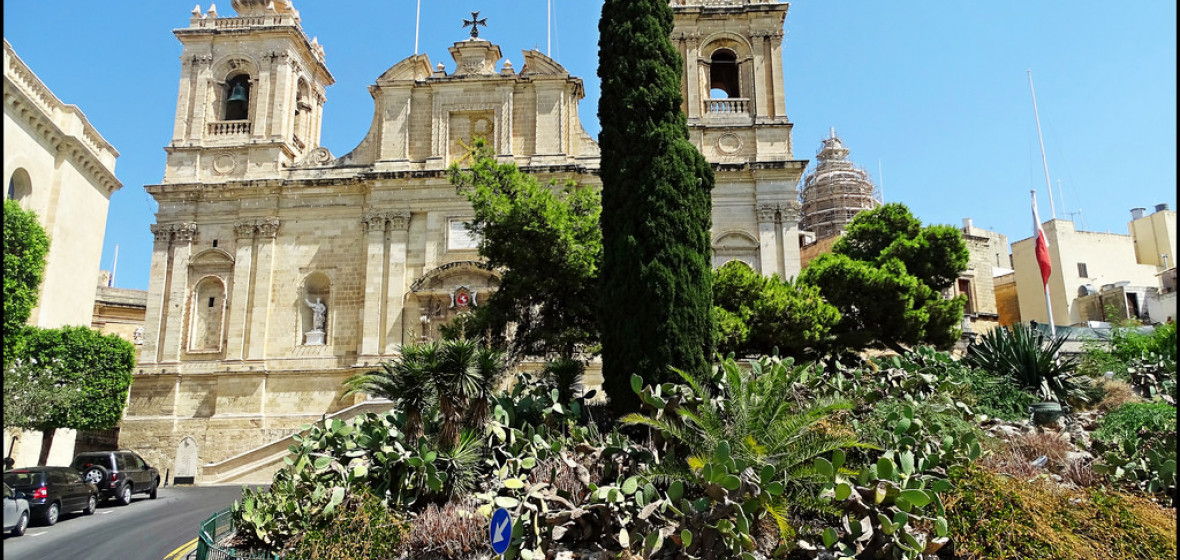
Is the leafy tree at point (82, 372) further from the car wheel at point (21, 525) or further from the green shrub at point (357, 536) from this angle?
the green shrub at point (357, 536)

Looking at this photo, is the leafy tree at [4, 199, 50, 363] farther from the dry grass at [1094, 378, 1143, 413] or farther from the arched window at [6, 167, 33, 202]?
the dry grass at [1094, 378, 1143, 413]

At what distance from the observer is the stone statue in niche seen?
28.3 metres

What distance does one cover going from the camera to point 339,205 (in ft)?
97.1

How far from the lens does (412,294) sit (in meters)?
28.1

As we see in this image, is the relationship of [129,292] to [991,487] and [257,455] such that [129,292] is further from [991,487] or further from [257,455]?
[991,487]

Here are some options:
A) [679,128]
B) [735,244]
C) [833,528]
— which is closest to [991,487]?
[833,528]

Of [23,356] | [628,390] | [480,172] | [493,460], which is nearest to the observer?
[493,460]

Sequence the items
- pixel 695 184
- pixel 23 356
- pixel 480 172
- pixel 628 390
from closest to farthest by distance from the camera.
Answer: pixel 628 390
pixel 695 184
pixel 480 172
pixel 23 356

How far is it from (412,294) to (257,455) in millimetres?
7072

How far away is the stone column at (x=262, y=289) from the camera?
28.1 metres

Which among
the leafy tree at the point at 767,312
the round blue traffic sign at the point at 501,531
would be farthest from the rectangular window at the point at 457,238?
the round blue traffic sign at the point at 501,531

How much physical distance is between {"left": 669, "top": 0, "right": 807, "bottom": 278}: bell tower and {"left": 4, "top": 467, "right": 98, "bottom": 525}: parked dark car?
62.4ft

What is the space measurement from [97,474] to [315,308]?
10187mm

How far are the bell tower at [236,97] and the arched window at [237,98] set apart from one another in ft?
0.11
